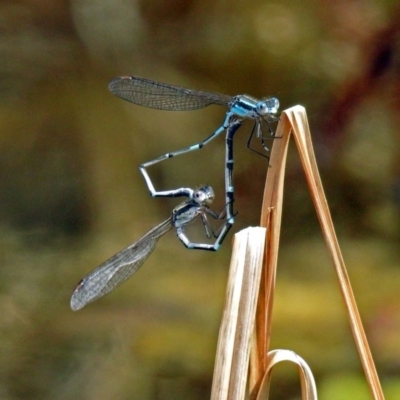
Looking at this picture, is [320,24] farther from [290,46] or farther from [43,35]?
[43,35]

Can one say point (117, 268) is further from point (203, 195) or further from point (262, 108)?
point (262, 108)

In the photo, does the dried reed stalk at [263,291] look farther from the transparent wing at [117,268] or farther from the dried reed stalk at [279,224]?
the transparent wing at [117,268]

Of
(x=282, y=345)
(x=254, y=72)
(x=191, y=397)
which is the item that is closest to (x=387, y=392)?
(x=282, y=345)

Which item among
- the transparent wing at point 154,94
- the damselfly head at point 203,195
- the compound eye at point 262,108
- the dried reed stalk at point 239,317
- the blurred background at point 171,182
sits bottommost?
the dried reed stalk at point 239,317

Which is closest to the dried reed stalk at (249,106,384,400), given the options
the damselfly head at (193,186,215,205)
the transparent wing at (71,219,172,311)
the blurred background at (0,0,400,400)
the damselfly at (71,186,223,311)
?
the damselfly head at (193,186,215,205)

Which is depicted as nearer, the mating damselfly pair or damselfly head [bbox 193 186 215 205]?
damselfly head [bbox 193 186 215 205]

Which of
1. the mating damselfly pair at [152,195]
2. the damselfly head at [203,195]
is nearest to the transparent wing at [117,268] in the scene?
the mating damselfly pair at [152,195]

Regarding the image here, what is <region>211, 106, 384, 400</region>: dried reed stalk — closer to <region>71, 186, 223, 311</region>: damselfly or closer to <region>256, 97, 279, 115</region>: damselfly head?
<region>256, 97, 279, 115</region>: damselfly head
